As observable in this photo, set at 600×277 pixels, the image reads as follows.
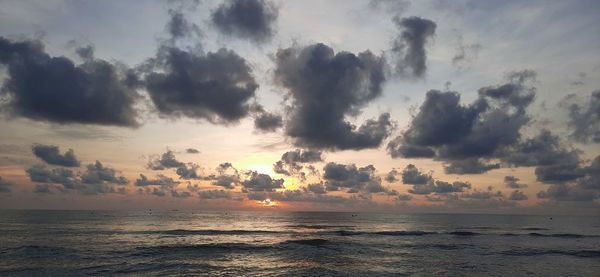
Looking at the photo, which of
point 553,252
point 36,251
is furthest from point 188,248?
point 553,252

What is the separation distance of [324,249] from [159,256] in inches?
1098

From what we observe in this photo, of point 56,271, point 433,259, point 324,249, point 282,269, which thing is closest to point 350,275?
point 282,269

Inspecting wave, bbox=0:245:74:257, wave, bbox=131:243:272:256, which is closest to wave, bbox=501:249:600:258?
wave, bbox=131:243:272:256

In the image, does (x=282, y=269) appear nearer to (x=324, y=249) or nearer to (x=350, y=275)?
(x=350, y=275)

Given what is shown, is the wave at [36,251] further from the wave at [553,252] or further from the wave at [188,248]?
the wave at [553,252]

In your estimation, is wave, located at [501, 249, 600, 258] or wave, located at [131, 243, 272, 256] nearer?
wave, located at [131, 243, 272, 256]

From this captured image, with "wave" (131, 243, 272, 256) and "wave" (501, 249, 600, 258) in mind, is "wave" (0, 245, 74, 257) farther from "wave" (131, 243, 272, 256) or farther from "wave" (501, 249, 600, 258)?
"wave" (501, 249, 600, 258)

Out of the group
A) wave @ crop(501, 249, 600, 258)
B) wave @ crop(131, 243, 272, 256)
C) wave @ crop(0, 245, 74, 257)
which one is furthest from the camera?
wave @ crop(501, 249, 600, 258)

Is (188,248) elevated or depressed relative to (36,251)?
depressed

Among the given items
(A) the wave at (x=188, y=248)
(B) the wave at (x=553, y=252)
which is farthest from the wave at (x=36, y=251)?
(B) the wave at (x=553, y=252)

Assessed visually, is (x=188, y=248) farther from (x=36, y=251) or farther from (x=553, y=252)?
(x=553, y=252)

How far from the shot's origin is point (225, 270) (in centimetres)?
5012

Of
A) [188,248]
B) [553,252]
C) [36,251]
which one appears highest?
[36,251]

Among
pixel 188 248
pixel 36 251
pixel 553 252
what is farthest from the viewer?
pixel 553 252
